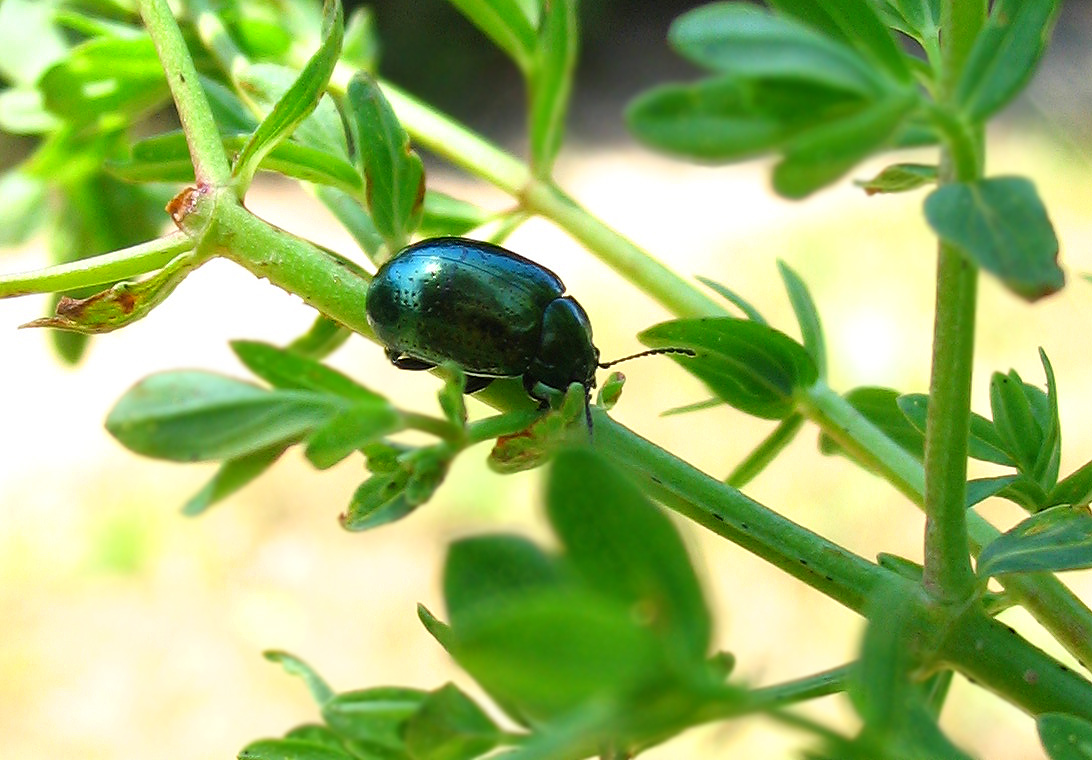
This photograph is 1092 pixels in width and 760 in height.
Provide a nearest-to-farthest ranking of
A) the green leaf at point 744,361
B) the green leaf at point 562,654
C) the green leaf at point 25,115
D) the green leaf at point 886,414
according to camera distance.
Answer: the green leaf at point 562,654, the green leaf at point 744,361, the green leaf at point 886,414, the green leaf at point 25,115

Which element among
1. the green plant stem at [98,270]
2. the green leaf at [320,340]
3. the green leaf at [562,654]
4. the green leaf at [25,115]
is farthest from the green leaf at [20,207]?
the green leaf at [562,654]

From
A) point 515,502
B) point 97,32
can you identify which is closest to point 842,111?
point 97,32

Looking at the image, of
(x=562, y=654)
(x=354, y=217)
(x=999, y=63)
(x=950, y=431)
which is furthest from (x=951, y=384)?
(x=354, y=217)

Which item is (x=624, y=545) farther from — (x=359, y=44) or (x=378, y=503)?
(x=359, y=44)

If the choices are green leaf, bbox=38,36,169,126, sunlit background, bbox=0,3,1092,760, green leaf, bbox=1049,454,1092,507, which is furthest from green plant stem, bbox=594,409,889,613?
sunlit background, bbox=0,3,1092,760

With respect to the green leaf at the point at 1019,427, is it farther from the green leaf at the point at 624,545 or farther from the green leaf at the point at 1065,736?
the green leaf at the point at 624,545

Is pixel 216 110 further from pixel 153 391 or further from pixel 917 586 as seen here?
pixel 917 586

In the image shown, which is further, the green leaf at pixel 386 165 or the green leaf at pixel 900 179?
the green leaf at pixel 386 165
